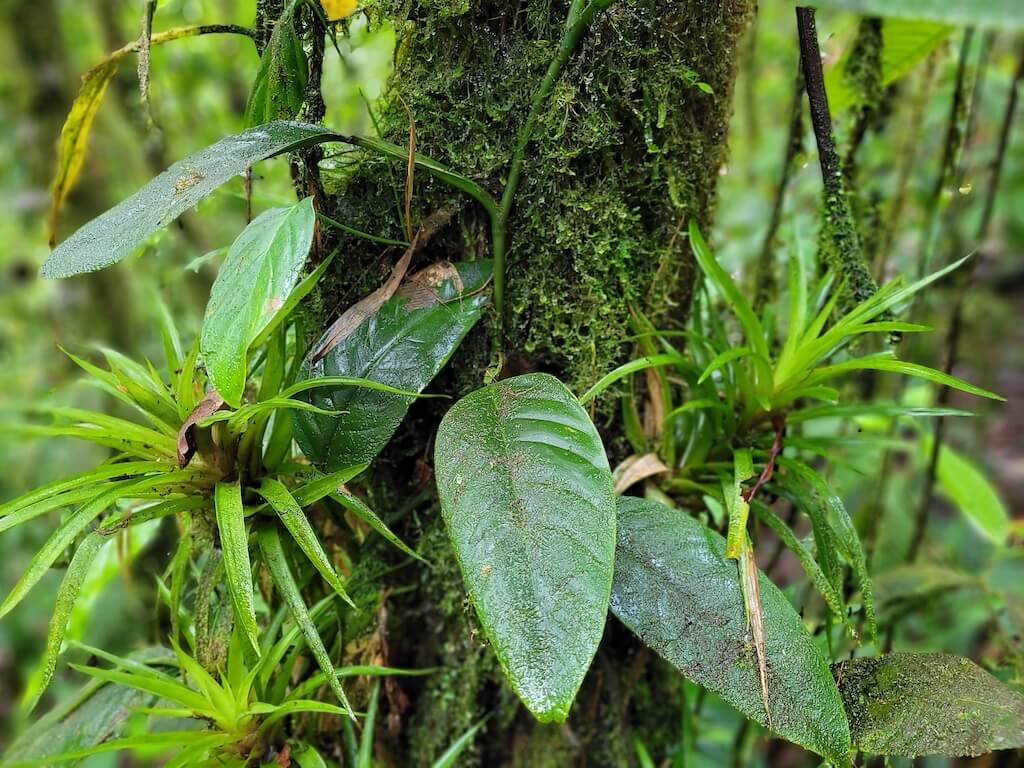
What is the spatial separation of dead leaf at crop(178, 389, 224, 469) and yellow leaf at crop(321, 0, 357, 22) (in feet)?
1.26

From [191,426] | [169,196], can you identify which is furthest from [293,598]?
[169,196]

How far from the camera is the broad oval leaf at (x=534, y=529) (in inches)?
16.6

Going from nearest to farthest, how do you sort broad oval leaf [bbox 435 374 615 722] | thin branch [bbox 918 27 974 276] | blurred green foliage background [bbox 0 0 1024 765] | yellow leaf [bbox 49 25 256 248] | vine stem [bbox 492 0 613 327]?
1. broad oval leaf [bbox 435 374 615 722]
2. vine stem [bbox 492 0 613 327]
3. yellow leaf [bbox 49 25 256 248]
4. thin branch [bbox 918 27 974 276]
5. blurred green foliage background [bbox 0 0 1024 765]

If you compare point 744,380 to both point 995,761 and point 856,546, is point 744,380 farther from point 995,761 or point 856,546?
point 995,761

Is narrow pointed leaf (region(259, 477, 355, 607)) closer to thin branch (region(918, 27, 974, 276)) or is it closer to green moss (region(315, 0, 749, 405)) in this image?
green moss (region(315, 0, 749, 405))

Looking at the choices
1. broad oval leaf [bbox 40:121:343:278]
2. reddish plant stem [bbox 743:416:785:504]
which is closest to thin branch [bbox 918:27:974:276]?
reddish plant stem [bbox 743:416:785:504]

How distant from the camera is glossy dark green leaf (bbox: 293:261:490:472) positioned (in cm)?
58

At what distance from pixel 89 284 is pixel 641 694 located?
2240 millimetres

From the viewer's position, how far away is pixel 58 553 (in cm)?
50

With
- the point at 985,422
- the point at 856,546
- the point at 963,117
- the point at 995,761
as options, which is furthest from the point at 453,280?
the point at 985,422

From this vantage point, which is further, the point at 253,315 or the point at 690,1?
the point at 690,1

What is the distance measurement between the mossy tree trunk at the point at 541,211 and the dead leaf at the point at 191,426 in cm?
16

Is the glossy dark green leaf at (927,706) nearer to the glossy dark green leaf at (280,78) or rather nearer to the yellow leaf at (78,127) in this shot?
the glossy dark green leaf at (280,78)

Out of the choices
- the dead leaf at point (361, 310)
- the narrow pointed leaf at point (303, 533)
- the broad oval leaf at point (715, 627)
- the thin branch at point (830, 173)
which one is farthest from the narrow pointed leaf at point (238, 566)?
the thin branch at point (830, 173)
